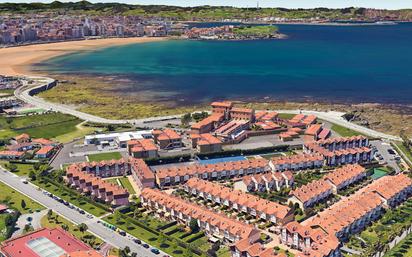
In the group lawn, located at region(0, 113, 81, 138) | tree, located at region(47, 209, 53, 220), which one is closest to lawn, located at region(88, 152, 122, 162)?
lawn, located at region(0, 113, 81, 138)

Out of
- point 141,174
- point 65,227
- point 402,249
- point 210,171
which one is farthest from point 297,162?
point 65,227

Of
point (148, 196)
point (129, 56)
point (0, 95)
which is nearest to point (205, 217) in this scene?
point (148, 196)

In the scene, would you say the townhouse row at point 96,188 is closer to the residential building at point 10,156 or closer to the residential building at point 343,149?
the residential building at point 10,156

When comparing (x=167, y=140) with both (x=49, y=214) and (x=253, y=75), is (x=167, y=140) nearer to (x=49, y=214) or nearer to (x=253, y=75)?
(x=49, y=214)

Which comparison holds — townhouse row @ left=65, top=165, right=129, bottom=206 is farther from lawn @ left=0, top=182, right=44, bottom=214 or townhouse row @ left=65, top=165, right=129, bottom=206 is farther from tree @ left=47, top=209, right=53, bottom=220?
tree @ left=47, top=209, right=53, bottom=220

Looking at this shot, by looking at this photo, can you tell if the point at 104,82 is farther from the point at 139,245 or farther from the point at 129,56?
the point at 139,245
